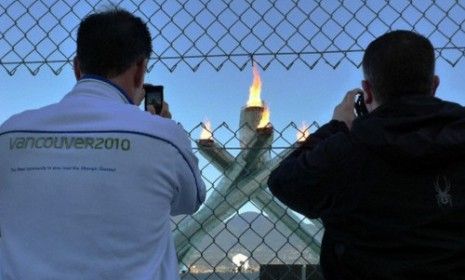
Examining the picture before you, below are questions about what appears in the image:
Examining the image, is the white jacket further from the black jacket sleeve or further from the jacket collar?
the black jacket sleeve

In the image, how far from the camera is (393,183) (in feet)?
5.33

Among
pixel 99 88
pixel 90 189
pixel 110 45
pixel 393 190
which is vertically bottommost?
pixel 90 189

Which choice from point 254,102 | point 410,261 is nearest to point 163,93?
point 410,261

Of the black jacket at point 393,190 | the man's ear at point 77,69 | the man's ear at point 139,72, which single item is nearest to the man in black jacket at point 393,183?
the black jacket at point 393,190

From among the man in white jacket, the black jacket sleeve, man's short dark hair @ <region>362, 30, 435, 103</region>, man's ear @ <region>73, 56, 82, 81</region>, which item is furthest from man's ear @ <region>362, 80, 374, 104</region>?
man's ear @ <region>73, 56, 82, 81</region>

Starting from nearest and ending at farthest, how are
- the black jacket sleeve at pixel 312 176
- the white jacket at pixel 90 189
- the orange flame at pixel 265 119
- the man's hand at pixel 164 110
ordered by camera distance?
the white jacket at pixel 90 189, the black jacket sleeve at pixel 312 176, the man's hand at pixel 164 110, the orange flame at pixel 265 119

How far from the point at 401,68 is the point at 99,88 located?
767 mm

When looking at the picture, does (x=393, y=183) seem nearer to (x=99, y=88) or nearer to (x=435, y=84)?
(x=435, y=84)

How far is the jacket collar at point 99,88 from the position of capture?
1.70m

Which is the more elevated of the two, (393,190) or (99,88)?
(99,88)

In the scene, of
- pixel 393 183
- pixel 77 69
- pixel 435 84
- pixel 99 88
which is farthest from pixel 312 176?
pixel 77 69

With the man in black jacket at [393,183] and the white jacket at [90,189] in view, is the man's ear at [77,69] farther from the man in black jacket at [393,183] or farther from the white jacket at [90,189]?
the man in black jacket at [393,183]

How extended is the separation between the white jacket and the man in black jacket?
32 centimetres

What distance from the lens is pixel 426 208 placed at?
1592mm
